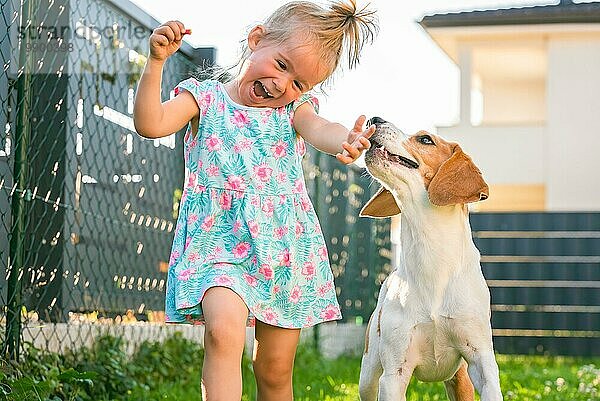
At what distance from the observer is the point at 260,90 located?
3.72 m

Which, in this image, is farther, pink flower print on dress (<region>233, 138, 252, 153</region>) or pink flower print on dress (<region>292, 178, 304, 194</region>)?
pink flower print on dress (<region>292, 178, 304, 194</region>)

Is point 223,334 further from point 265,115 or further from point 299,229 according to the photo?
point 265,115

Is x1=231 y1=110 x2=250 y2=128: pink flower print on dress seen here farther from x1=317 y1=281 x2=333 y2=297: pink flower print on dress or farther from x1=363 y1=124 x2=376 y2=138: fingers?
x1=317 y1=281 x2=333 y2=297: pink flower print on dress

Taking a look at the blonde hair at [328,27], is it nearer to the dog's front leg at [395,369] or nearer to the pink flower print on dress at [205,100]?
the pink flower print on dress at [205,100]

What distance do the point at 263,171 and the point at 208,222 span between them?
284 mm

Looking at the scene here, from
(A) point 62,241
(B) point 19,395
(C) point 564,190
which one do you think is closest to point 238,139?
(B) point 19,395

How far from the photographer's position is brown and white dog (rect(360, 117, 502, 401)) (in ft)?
12.3

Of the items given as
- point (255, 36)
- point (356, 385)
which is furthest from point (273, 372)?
point (356, 385)

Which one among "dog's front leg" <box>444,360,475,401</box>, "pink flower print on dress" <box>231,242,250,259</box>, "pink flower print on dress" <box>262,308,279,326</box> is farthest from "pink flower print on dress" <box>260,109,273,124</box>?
"dog's front leg" <box>444,360,475,401</box>

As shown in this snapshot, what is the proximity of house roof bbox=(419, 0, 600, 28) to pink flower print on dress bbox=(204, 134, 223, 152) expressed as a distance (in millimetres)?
13112

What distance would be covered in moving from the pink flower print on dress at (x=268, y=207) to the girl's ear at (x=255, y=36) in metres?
0.53

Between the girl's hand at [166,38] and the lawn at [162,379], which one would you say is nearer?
the girl's hand at [166,38]

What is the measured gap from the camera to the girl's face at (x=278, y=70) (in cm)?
362

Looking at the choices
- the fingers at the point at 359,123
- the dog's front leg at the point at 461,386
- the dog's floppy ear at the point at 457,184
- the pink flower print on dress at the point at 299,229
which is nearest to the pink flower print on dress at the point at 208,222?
the pink flower print on dress at the point at 299,229
